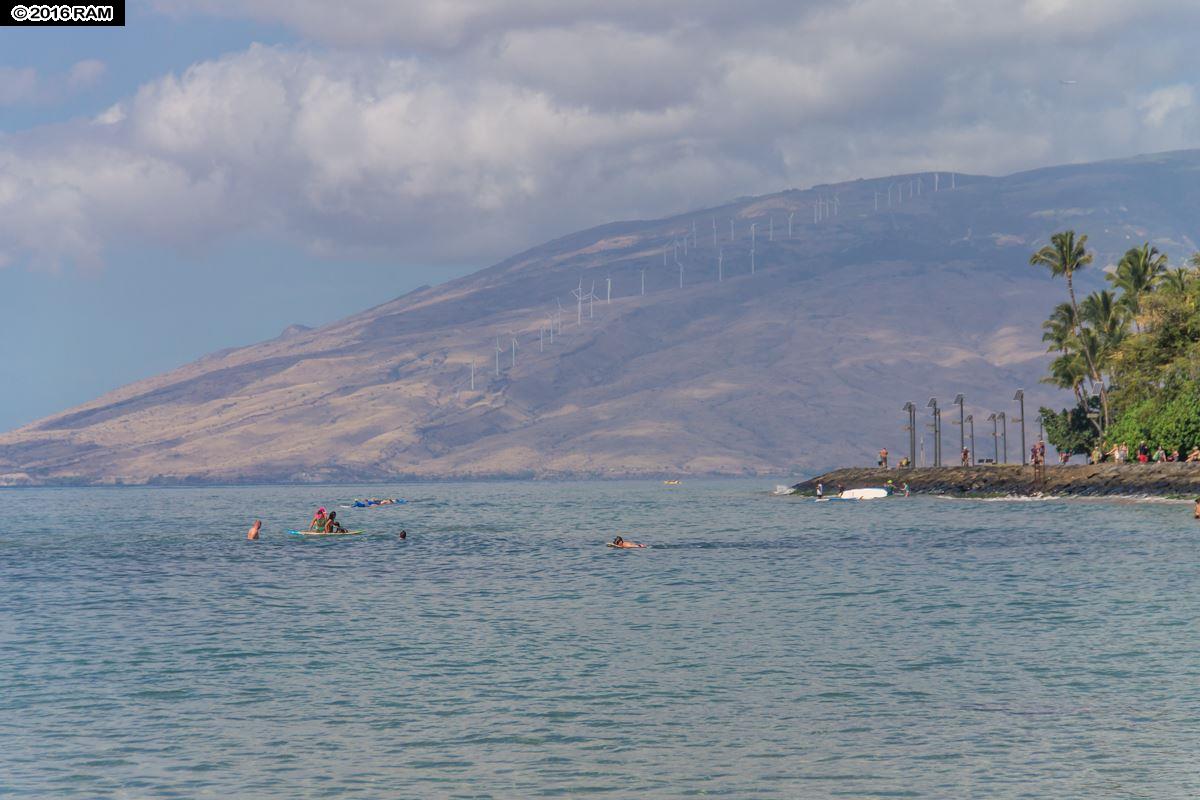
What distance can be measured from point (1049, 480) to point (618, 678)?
119 metres

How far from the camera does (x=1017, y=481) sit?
505 feet

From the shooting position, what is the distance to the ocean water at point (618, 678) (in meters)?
24.5

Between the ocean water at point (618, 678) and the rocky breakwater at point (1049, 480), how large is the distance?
49.3 metres

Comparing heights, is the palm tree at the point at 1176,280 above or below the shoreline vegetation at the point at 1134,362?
above

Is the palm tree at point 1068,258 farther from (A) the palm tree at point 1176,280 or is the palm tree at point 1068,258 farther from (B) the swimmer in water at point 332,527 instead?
(B) the swimmer in water at point 332,527

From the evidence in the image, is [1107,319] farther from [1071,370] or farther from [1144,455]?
[1144,455]

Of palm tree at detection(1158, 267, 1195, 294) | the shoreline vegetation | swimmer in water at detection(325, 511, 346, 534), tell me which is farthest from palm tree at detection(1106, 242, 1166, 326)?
swimmer in water at detection(325, 511, 346, 534)

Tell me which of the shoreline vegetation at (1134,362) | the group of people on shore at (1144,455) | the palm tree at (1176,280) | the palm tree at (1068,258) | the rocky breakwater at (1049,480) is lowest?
the rocky breakwater at (1049,480)

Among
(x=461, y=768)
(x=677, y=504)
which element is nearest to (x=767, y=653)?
(x=461, y=768)

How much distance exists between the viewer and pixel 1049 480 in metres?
145

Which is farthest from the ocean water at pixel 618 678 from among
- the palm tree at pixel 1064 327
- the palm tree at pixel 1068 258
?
the palm tree at pixel 1064 327

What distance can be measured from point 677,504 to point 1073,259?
169 feet

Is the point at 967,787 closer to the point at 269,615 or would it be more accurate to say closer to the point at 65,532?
the point at 269,615

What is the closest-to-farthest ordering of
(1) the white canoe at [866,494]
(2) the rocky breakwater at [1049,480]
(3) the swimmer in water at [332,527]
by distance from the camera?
1. (3) the swimmer in water at [332,527]
2. (2) the rocky breakwater at [1049,480]
3. (1) the white canoe at [866,494]
